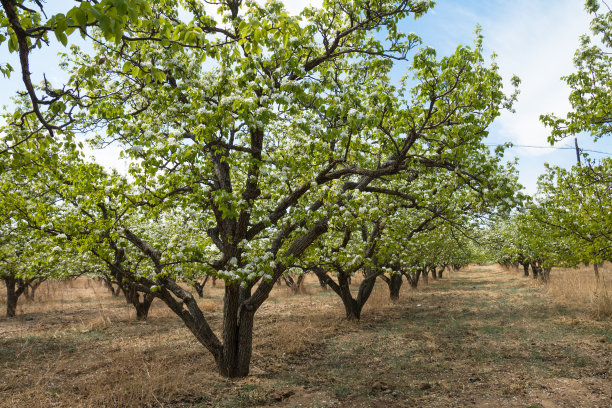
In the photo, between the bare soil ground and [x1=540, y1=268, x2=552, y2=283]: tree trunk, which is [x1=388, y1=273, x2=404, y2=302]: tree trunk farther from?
[x1=540, y1=268, x2=552, y2=283]: tree trunk

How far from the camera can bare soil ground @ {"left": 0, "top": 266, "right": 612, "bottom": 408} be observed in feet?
23.9

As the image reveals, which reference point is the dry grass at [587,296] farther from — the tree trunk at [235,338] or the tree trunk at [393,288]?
the tree trunk at [235,338]

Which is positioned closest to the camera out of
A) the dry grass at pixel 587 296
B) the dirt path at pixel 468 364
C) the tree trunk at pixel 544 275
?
the dirt path at pixel 468 364

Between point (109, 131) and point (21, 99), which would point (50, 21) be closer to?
point (109, 131)

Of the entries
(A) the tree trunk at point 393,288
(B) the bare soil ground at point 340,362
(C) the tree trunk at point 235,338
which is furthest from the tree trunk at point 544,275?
(C) the tree trunk at point 235,338

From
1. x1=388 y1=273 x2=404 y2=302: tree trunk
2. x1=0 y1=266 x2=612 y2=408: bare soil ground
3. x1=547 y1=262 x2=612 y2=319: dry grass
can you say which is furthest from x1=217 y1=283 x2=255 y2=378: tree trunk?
x1=388 y1=273 x2=404 y2=302: tree trunk

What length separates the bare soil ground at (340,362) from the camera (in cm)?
728

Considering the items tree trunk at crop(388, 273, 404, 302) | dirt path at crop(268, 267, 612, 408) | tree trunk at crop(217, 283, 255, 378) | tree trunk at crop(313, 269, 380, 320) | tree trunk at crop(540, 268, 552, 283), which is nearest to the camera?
dirt path at crop(268, 267, 612, 408)

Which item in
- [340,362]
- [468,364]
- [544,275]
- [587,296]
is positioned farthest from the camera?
[544,275]

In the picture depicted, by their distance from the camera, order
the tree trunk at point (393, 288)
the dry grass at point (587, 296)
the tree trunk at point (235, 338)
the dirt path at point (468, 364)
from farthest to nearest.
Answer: the tree trunk at point (393, 288) < the dry grass at point (587, 296) < the tree trunk at point (235, 338) < the dirt path at point (468, 364)

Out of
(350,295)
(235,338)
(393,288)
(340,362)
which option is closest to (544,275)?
(393,288)

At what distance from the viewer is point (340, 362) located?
10.3m

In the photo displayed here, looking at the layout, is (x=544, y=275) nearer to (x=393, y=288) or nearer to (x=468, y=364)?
(x=393, y=288)

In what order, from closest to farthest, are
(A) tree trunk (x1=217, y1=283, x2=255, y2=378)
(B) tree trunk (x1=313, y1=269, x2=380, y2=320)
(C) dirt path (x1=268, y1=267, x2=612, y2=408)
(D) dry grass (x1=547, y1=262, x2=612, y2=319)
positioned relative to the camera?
1. (C) dirt path (x1=268, y1=267, x2=612, y2=408)
2. (A) tree trunk (x1=217, y1=283, x2=255, y2=378)
3. (D) dry grass (x1=547, y1=262, x2=612, y2=319)
4. (B) tree trunk (x1=313, y1=269, x2=380, y2=320)
